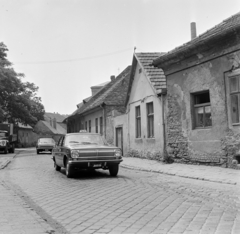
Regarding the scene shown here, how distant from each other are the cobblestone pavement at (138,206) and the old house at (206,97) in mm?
3585

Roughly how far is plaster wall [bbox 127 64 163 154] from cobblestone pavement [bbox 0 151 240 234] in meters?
7.75

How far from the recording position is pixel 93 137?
1177cm

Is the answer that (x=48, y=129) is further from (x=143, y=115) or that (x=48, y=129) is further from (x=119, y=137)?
(x=143, y=115)

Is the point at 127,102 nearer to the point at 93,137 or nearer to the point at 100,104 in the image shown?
the point at 100,104

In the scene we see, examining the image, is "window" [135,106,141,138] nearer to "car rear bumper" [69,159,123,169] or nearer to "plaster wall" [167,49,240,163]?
"plaster wall" [167,49,240,163]

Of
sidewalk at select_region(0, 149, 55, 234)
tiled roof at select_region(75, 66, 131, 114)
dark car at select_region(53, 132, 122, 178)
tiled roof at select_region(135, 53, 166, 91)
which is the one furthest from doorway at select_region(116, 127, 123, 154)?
sidewalk at select_region(0, 149, 55, 234)

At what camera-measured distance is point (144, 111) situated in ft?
61.8

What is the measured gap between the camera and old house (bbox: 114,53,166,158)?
668 inches

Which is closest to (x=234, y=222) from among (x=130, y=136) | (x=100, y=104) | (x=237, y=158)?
(x=237, y=158)

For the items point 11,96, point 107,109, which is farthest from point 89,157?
point 11,96

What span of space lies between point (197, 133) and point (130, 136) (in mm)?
7831

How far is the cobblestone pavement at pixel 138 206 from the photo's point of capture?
4.62 m

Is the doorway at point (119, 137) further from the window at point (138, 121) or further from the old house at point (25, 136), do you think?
the old house at point (25, 136)

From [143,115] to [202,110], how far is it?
5801 millimetres
